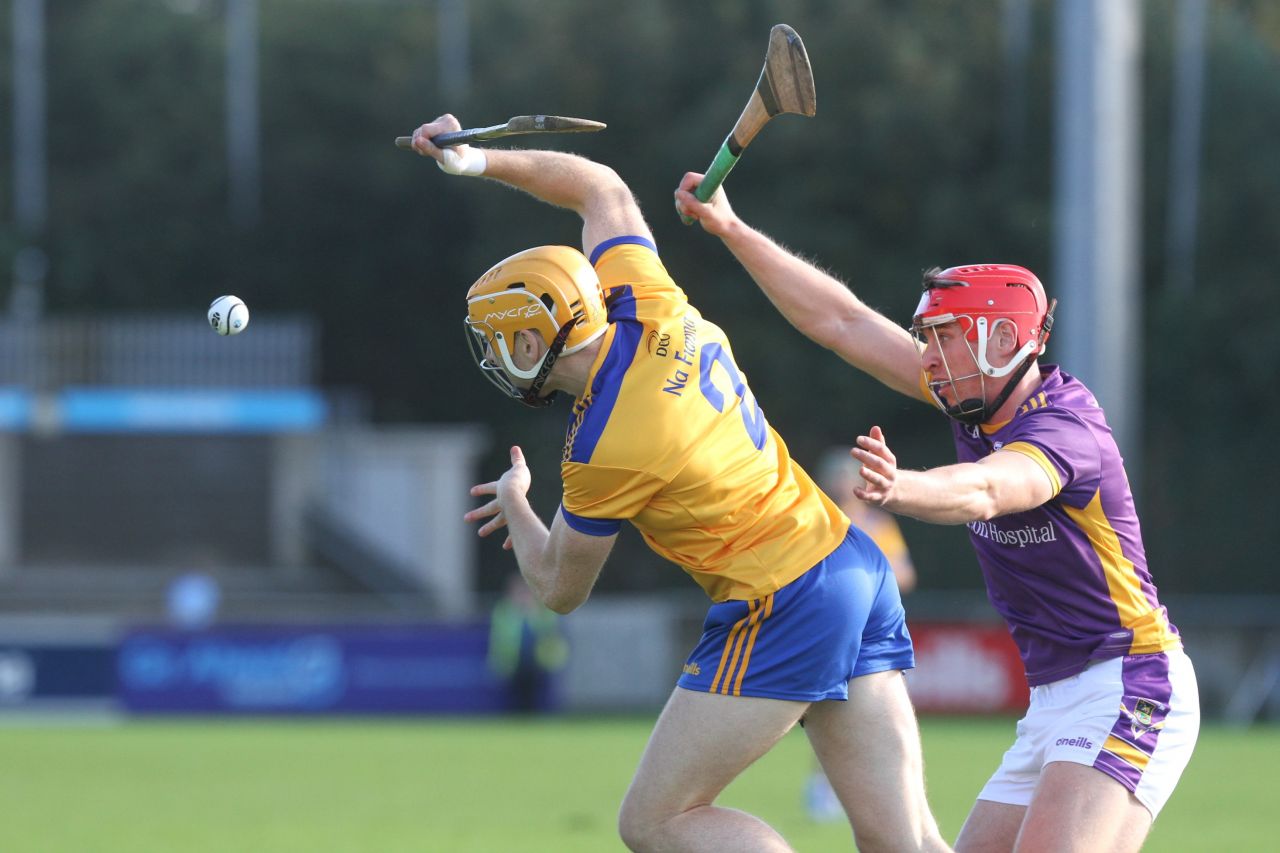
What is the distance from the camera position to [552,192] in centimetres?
616

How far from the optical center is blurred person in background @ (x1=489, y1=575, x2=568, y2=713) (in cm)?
2216

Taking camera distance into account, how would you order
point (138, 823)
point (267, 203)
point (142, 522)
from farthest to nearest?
1. point (267, 203)
2. point (142, 522)
3. point (138, 823)

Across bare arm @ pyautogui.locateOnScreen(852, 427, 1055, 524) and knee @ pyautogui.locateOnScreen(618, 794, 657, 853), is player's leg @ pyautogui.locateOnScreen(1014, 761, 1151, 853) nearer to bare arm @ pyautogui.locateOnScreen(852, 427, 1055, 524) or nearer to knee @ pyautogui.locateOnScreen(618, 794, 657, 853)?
bare arm @ pyautogui.locateOnScreen(852, 427, 1055, 524)

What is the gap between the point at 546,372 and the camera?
18.2ft

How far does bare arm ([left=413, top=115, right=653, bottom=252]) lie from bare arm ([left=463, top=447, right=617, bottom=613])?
79 centimetres

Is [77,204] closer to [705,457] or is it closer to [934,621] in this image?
[934,621]

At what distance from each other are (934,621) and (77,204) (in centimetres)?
2460

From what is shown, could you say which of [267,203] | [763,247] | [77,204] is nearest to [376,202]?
[267,203]

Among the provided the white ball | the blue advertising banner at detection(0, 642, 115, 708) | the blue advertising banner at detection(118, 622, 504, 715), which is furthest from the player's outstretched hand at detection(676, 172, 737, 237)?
the blue advertising banner at detection(0, 642, 115, 708)

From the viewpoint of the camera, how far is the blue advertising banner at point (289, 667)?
22281mm

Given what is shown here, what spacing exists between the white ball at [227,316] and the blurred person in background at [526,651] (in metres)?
16.0

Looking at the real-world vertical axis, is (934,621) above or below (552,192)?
below

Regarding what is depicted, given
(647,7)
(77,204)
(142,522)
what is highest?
(647,7)

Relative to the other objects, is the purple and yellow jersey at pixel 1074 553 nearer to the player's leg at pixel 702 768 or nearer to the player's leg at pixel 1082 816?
the player's leg at pixel 1082 816
